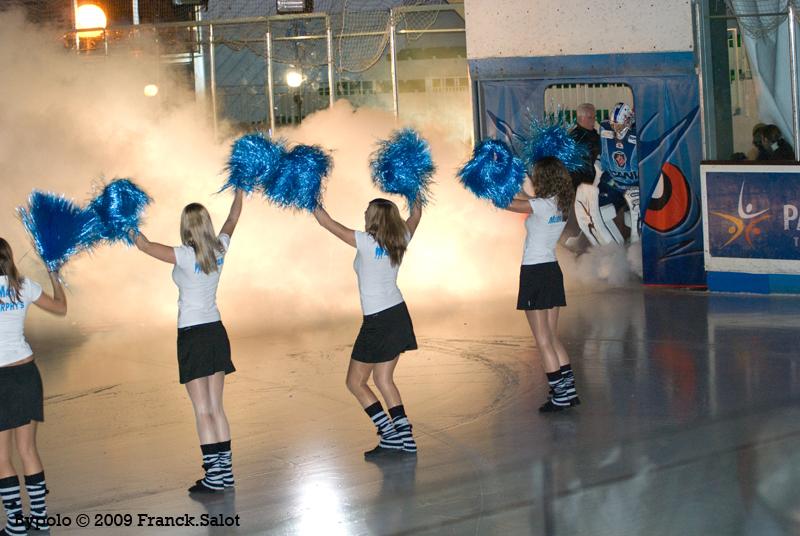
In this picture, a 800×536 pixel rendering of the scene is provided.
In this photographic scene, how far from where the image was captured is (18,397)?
5.73 meters

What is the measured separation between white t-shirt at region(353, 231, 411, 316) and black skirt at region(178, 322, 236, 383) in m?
0.97

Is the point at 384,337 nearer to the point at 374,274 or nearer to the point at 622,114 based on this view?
the point at 374,274

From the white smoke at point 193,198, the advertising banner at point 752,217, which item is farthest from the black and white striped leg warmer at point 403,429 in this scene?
the advertising banner at point 752,217

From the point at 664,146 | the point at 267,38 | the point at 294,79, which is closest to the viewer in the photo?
the point at 664,146

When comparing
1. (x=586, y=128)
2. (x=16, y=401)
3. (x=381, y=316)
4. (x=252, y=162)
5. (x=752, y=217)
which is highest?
(x=586, y=128)

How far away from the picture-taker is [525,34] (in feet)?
46.6

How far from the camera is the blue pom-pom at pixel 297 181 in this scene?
6.74 metres

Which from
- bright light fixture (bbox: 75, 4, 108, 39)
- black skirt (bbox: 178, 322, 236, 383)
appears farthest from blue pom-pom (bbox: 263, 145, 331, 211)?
bright light fixture (bbox: 75, 4, 108, 39)

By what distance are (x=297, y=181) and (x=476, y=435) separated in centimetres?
205

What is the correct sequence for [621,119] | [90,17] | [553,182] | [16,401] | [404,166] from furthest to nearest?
[90,17]
[621,119]
[553,182]
[404,166]
[16,401]

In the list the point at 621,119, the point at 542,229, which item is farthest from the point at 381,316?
the point at 621,119

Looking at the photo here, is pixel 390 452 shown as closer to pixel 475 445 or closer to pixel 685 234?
pixel 475 445

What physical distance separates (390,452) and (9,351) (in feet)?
7.90

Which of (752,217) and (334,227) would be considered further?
(752,217)
